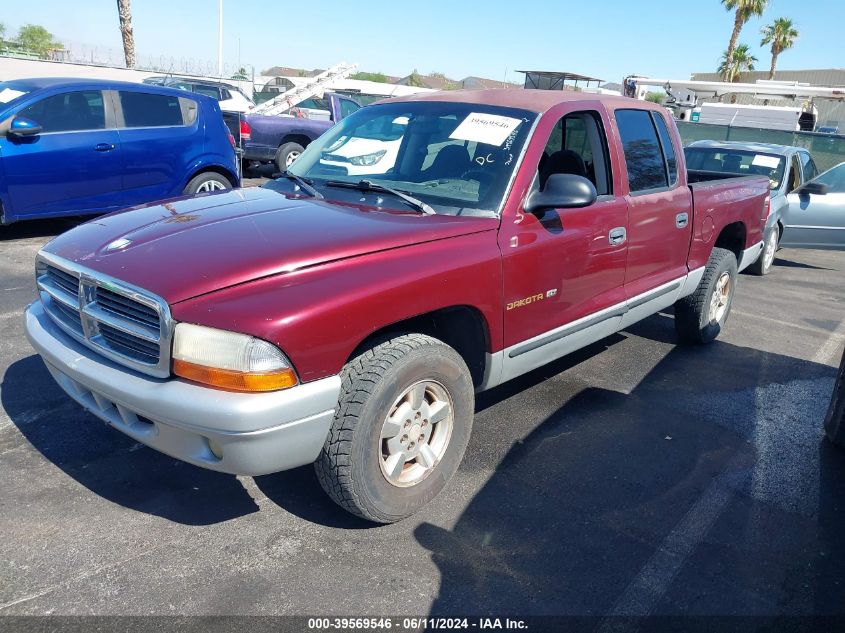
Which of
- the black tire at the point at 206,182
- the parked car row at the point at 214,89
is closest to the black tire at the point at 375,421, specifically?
the black tire at the point at 206,182

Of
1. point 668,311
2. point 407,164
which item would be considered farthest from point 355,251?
point 668,311

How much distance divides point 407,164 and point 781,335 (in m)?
4.37

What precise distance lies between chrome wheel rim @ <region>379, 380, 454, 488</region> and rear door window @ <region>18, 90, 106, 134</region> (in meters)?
6.22

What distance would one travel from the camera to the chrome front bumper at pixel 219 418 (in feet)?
8.20

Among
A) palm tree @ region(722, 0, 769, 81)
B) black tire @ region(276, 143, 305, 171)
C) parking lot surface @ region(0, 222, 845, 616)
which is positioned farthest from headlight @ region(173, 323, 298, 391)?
palm tree @ region(722, 0, 769, 81)

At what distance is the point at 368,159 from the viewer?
4.06 meters

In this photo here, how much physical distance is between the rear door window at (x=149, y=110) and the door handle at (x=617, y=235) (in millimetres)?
Answer: 6167

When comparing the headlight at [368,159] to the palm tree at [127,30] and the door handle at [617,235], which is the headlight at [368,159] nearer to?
the door handle at [617,235]

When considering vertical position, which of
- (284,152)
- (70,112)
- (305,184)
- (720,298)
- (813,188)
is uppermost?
(70,112)

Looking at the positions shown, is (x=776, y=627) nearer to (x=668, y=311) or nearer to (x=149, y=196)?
(x=668, y=311)

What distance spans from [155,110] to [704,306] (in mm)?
6484

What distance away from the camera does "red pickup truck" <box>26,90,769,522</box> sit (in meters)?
2.56

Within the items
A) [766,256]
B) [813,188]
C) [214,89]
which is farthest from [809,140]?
[214,89]

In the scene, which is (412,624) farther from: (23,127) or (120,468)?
(23,127)
